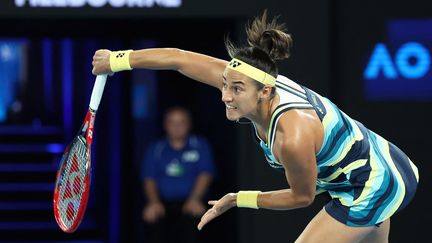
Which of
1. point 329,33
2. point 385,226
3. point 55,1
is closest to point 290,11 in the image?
point 329,33

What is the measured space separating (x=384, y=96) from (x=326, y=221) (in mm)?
2262

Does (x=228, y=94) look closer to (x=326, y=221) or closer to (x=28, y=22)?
(x=326, y=221)

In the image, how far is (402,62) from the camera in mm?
6836

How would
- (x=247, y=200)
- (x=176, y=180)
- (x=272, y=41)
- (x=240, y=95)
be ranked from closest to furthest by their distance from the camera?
(x=240, y=95) → (x=272, y=41) → (x=247, y=200) → (x=176, y=180)

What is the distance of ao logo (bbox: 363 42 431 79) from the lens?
6.82m

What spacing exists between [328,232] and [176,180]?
2766 millimetres

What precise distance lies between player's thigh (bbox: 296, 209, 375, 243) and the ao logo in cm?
220

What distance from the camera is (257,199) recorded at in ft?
15.9

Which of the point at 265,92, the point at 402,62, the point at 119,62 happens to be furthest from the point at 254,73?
the point at 402,62

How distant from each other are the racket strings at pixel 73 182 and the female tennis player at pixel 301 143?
0.43 meters

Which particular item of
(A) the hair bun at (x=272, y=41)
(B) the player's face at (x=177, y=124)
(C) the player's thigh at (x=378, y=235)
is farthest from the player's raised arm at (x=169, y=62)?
(B) the player's face at (x=177, y=124)

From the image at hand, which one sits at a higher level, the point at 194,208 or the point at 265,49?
the point at 265,49

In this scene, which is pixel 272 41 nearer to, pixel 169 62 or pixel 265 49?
pixel 265 49

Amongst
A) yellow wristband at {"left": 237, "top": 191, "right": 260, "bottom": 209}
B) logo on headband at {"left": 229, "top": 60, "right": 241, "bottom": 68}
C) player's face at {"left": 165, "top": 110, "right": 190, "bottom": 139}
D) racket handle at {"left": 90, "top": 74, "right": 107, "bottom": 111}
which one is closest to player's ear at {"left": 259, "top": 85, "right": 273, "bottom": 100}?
logo on headband at {"left": 229, "top": 60, "right": 241, "bottom": 68}
